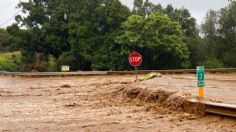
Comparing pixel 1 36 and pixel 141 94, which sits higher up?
pixel 1 36

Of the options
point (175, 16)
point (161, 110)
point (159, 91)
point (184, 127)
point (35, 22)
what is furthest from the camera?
point (175, 16)

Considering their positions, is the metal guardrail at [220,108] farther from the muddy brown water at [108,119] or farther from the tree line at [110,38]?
the tree line at [110,38]

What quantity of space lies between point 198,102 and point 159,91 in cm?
324

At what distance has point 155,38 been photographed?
177ft

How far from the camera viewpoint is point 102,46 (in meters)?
57.2

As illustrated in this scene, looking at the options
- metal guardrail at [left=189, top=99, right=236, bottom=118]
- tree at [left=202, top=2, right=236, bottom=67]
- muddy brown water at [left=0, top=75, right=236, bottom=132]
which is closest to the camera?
muddy brown water at [left=0, top=75, right=236, bottom=132]

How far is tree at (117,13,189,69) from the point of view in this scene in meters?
54.2

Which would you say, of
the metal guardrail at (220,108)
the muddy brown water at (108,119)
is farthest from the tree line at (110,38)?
the metal guardrail at (220,108)

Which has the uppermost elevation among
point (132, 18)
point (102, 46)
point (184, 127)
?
point (132, 18)

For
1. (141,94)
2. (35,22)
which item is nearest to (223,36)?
(35,22)

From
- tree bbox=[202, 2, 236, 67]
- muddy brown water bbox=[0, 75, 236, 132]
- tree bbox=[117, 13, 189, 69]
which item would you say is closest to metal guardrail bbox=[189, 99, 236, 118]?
muddy brown water bbox=[0, 75, 236, 132]

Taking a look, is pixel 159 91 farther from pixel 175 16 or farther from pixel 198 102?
pixel 175 16

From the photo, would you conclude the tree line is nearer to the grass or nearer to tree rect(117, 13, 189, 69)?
tree rect(117, 13, 189, 69)

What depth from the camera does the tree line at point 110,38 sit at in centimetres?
5512
